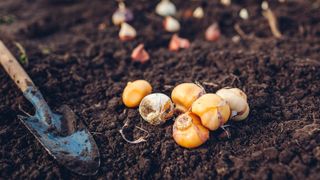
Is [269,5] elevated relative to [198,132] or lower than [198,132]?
lower

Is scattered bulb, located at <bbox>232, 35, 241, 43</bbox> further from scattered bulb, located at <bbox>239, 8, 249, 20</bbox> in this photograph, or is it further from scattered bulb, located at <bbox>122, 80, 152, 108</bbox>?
scattered bulb, located at <bbox>122, 80, 152, 108</bbox>

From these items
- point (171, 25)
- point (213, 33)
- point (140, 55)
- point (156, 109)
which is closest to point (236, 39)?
point (213, 33)

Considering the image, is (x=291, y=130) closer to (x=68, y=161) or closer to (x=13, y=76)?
(x=68, y=161)

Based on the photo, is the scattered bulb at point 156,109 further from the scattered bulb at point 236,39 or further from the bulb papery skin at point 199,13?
the bulb papery skin at point 199,13

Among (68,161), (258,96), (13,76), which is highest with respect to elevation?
(13,76)

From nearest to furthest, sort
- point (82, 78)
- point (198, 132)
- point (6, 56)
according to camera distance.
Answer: point (198, 132) → point (6, 56) → point (82, 78)

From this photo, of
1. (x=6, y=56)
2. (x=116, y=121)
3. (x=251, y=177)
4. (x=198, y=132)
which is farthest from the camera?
(x=6, y=56)

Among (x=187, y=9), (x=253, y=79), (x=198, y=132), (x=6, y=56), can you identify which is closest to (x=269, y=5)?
(x=187, y=9)

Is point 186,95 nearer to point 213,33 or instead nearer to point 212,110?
point 212,110
